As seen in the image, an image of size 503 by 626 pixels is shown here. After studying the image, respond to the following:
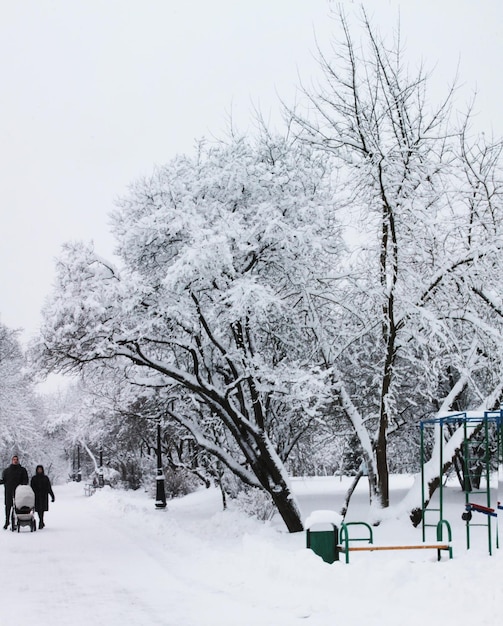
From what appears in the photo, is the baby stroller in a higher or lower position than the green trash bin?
lower

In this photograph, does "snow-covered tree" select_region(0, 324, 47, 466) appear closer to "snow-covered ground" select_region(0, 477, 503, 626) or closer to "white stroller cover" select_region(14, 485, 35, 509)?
"white stroller cover" select_region(14, 485, 35, 509)

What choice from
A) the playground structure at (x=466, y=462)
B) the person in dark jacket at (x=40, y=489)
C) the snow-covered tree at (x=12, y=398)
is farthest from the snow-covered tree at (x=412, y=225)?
the snow-covered tree at (x=12, y=398)

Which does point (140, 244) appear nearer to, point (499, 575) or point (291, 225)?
point (291, 225)

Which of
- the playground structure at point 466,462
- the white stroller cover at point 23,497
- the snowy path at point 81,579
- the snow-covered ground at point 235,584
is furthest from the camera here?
the white stroller cover at point 23,497

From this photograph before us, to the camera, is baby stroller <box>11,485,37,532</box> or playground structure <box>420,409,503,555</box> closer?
playground structure <box>420,409,503,555</box>

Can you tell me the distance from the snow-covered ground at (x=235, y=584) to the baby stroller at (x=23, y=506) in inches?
96.1

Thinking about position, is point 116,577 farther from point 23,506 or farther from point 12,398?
point 12,398

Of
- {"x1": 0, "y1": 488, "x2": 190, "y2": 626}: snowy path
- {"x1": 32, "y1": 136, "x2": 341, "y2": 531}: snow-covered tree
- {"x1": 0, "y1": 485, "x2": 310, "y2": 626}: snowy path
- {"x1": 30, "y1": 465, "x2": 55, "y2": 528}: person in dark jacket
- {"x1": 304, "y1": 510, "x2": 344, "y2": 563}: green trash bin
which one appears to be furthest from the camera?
{"x1": 30, "y1": 465, "x2": 55, "y2": 528}: person in dark jacket

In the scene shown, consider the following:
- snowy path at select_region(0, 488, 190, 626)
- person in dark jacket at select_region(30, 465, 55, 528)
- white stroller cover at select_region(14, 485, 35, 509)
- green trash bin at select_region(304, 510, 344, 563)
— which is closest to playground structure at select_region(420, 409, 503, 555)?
green trash bin at select_region(304, 510, 344, 563)

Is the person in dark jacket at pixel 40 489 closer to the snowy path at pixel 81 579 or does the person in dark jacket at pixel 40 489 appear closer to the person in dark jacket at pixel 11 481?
the person in dark jacket at pixel 11 481

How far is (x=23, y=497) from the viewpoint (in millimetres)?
18984

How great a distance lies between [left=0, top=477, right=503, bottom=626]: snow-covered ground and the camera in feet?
27.2

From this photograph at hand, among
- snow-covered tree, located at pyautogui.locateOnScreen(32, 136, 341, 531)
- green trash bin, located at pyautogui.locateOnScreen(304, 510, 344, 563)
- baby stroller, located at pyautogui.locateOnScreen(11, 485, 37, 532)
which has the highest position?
snow-covered tree, located at pyautogui.locateOnScreen(32, 136, 341, 531)

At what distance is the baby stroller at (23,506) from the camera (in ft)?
62.3
